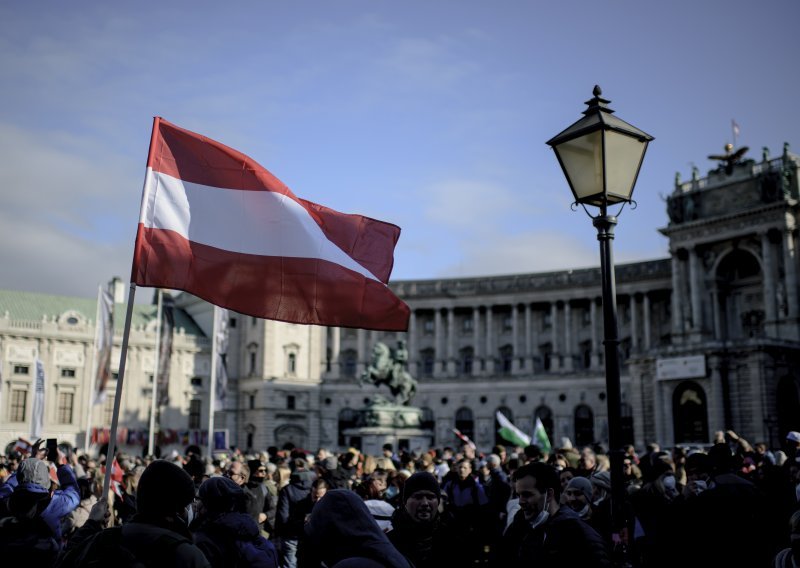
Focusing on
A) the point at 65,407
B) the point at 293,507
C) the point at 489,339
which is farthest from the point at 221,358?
the point at 489,339

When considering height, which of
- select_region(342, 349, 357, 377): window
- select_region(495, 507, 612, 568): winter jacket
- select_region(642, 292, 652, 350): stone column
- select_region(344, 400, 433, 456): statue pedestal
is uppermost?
select_region(642, 292, 652, 350): stone column

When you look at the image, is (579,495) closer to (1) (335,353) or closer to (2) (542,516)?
(2) (542,516)

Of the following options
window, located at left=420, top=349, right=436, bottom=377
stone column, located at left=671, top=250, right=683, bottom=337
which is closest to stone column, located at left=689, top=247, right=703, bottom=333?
stone column, located at left=671, top=250, right=683, bottom=337

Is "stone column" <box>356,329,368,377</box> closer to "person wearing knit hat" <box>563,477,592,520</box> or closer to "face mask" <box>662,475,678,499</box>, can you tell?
"face mask" <box>662,475,678,499</box>

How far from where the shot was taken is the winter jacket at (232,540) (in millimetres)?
6414

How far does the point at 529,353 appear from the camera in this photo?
271 ft

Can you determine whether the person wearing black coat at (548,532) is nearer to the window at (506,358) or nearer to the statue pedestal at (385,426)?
the statue pedestal at (385,426)

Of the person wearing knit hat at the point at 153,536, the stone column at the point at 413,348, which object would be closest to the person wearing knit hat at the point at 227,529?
the person wearing knit hat at the point at 153,536

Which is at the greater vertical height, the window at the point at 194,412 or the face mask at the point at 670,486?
the window at the point at 194,412

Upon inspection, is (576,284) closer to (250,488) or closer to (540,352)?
(540,352)

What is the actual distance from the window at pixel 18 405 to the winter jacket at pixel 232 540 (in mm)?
69306

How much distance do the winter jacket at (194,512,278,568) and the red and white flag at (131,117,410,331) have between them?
157 inches

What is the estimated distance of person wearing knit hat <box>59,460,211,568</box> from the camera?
4379mm

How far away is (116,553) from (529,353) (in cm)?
7964
